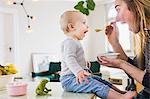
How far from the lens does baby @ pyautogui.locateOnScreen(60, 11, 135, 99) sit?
4.27 ft

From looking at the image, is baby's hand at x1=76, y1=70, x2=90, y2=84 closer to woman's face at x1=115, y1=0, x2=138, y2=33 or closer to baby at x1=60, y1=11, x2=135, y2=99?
baby at x1=60, y1=11, x2=135, y2=99

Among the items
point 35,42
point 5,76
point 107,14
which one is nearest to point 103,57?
point 5,76

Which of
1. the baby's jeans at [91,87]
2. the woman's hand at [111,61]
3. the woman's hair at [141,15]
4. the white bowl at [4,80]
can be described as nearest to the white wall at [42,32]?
the white bowl at [4,80]

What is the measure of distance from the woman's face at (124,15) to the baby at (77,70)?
0.32 m

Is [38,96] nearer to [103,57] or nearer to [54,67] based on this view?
[103,57]

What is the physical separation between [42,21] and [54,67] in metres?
1.37

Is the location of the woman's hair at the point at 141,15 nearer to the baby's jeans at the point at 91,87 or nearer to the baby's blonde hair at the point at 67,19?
the baby's jeans at the point at 91,87

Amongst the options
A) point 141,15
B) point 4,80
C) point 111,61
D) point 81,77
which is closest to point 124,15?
point 141,15

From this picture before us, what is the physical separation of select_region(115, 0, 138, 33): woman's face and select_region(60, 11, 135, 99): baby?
1.06 feet

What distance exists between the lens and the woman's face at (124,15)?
1146mm

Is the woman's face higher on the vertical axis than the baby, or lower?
higher

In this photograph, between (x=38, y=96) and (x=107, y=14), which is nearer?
(x=38, y=96)

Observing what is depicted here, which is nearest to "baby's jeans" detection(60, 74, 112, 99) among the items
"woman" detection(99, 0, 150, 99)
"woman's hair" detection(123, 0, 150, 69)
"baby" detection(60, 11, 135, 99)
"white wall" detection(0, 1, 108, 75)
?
"baby" detection(60, 11, 135, 99)

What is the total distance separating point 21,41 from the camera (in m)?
6.43
